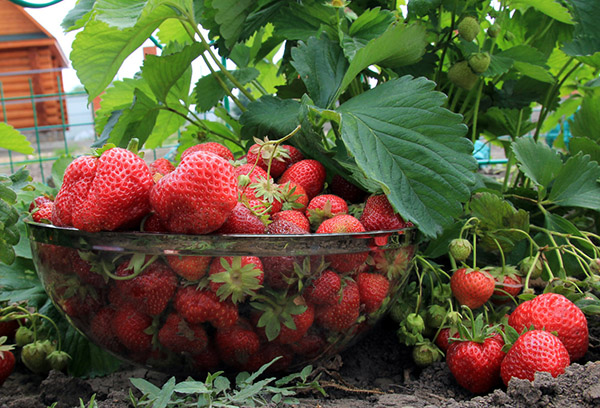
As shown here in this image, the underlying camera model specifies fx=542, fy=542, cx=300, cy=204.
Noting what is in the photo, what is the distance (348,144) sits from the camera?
772mm

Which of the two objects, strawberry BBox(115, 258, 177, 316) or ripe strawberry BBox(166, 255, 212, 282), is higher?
ripe strawberry BBox(166, 255, 212, 282)

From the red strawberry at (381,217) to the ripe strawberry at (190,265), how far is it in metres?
0.26

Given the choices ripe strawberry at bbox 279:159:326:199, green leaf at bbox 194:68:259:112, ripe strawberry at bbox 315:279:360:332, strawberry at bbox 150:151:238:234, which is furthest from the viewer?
green leaf at bbox 194:68:259:112

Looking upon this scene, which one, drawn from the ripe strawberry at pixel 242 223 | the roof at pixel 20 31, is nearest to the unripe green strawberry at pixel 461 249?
the ripe strawberry at pixel 242 223

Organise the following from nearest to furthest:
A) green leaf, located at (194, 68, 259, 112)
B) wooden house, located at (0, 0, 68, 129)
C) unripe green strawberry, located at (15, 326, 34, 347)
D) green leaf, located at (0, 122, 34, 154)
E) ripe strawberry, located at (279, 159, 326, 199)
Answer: ripe strawberry, located at (279, 159, 326, 199)
unripe green strawberry, located at (15, 326, 34, 347)
green leaf, located at (0, 122, 34, 154)
green leaf, located at (194, 68, 259, 112)
wooden house, located at (0, 0, 68, 129)

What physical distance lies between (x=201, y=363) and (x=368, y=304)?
251 millimetres

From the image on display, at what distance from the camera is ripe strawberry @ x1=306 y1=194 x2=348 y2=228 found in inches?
30.9

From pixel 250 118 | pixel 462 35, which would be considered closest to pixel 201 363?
pixel 250 118

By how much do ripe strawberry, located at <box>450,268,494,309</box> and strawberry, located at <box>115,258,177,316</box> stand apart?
471 millimetres

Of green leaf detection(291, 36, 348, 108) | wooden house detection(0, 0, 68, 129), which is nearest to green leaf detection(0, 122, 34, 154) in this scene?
green leaf detection(291, 36, 348, 108)

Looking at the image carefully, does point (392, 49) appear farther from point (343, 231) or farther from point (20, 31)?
point (20, 31)

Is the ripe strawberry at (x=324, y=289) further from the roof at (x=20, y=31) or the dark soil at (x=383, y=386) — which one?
the roof at (x=20, y=31)

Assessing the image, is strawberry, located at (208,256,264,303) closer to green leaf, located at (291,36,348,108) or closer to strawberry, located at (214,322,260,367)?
strawberry, located at (214,322,260,367)

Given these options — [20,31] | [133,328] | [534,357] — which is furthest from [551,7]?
[20,31]
